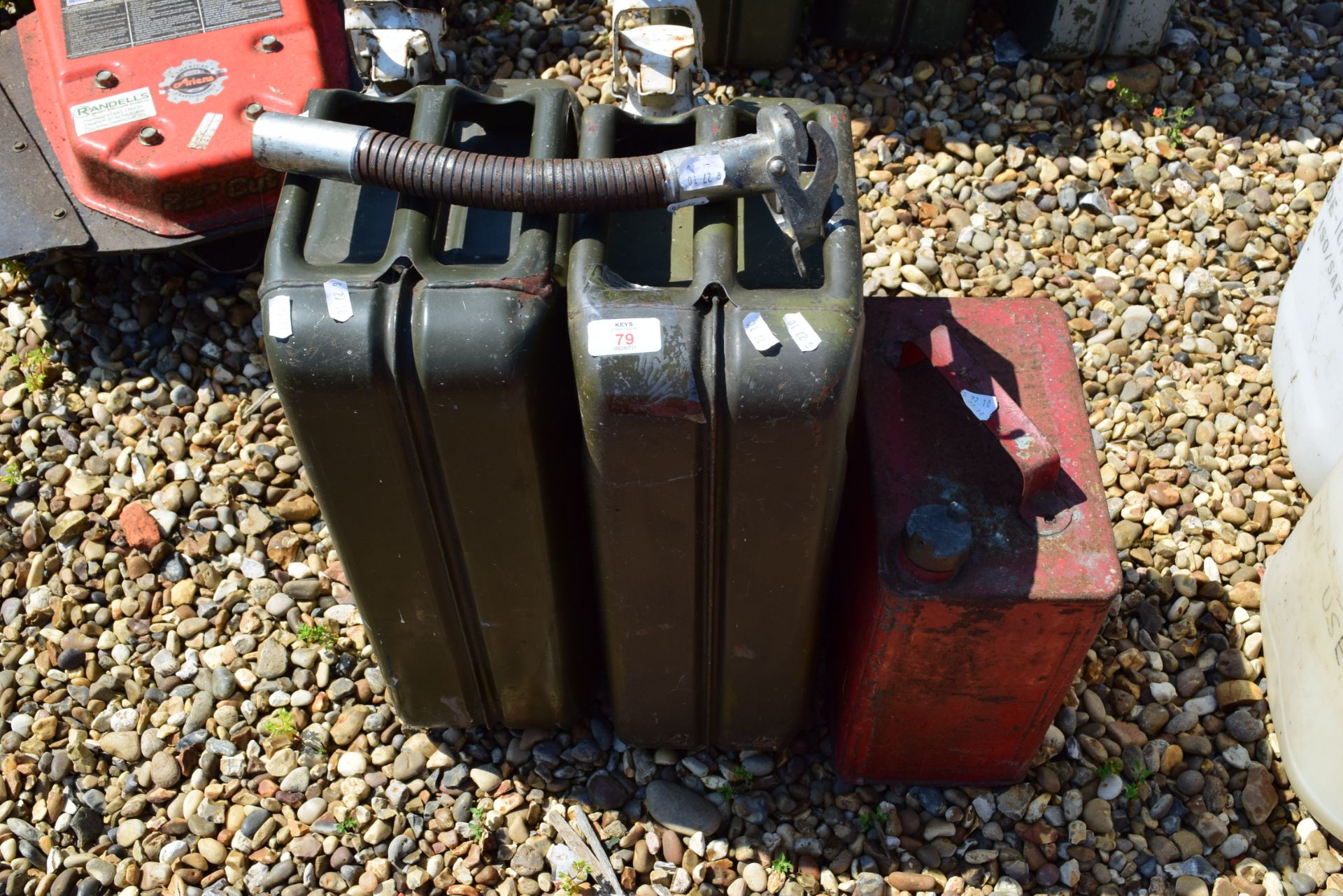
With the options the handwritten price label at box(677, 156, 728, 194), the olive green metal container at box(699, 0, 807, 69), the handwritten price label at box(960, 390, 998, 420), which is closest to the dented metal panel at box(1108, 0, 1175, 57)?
the olive green metal container at box(699, 0, 807, 69)

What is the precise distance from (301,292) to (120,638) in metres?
1.59

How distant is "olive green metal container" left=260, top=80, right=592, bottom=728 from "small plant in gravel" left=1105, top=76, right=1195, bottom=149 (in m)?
2.67

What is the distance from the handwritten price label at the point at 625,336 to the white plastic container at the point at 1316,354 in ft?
6.77

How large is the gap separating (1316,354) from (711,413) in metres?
2.16

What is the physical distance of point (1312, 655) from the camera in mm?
2611

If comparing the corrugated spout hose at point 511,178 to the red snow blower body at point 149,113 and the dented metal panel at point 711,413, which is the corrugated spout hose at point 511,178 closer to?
the dented metal panel at point 711,413

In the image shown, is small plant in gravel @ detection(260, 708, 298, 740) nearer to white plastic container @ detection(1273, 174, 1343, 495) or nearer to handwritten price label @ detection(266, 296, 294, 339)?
handwritten price label @ detection(266, 296, 294, 339)

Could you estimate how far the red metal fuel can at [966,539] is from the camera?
211 centimetres

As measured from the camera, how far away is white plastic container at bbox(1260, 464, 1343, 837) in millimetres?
2510

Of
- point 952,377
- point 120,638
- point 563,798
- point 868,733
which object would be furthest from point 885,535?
point 120,638

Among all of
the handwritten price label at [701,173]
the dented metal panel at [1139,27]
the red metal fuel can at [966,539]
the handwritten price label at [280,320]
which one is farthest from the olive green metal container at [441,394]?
the dented metal panel at [1139,27]

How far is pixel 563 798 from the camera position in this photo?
2693mm

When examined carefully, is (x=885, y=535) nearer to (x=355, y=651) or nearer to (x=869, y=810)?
(x=869, y=810)

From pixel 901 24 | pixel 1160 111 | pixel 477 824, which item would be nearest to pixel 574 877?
pixel 477 824
